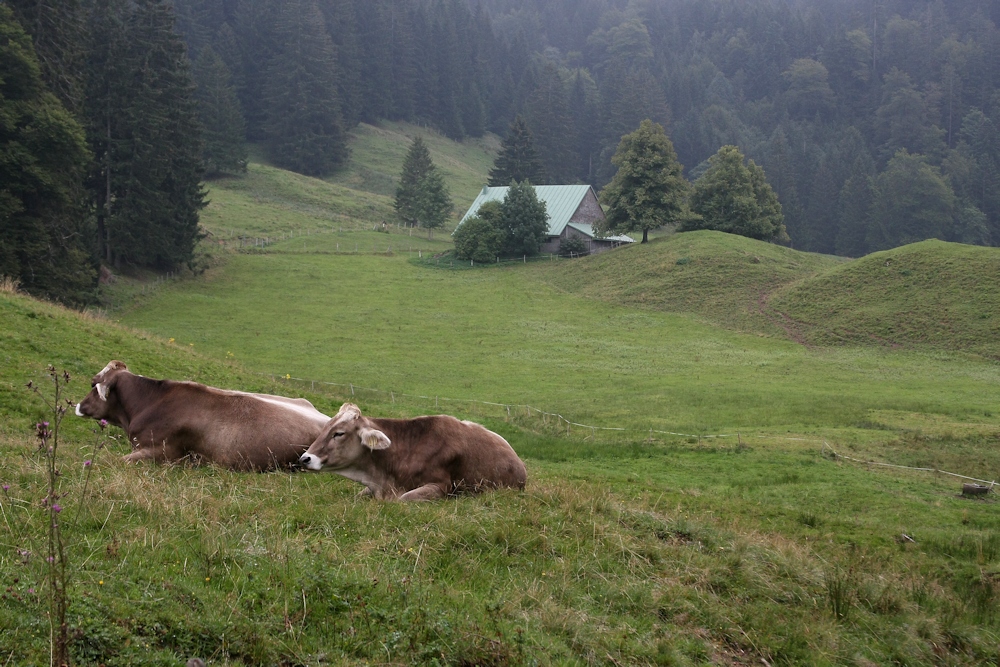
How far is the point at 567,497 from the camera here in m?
9.53

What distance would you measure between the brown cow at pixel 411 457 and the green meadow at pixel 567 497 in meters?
0.40

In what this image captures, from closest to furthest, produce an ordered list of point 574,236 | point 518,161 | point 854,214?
point 574,236, point 518,161, point 854,214

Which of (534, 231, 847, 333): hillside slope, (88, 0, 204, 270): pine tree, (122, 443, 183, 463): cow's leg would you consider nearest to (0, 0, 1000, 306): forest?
(88, 0, 204, 270): pine tree

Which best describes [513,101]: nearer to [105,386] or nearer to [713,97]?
[713,97]

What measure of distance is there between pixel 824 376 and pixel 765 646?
32.9 metres

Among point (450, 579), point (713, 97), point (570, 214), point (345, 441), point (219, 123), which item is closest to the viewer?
point (450, 579)

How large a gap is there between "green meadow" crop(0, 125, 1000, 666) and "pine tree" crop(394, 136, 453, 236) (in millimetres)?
32808

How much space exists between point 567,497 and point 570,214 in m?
71.4

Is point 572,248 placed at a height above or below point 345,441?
above

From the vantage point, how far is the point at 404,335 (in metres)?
45.5

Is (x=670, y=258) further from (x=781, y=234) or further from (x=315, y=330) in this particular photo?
(x=315, y=330)

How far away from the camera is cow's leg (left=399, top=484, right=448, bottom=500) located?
9.41 metres

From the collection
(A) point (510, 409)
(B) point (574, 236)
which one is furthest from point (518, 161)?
(A) point (510, 409)

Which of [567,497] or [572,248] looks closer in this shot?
[567,497]
